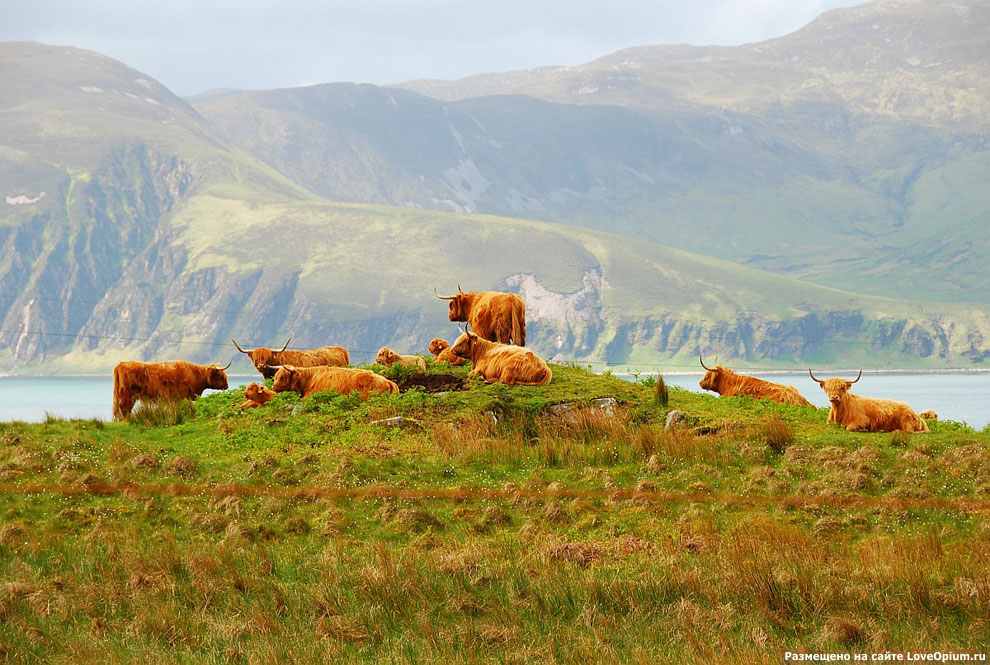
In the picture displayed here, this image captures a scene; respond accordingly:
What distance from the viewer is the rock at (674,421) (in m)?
20.0

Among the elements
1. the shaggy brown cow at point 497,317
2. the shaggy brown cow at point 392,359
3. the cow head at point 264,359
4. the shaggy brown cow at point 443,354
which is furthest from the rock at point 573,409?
the cow head at point 264,359

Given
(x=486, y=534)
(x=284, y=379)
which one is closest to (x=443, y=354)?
(x=284, y=379)

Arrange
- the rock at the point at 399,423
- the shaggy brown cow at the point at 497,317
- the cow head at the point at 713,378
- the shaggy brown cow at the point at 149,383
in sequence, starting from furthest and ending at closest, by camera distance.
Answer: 1. the cow head at the point at 713,378
2. the shaggy brown cow at the point at 497,317
3. the shaggy brown cow at the point at 149,383
4. the rock at the point at 399,423

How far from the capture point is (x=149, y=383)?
23.5 meters

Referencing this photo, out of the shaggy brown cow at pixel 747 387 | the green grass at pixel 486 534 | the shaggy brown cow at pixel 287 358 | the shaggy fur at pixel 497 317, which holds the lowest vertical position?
the shaggy brown cow at pixel 747 387

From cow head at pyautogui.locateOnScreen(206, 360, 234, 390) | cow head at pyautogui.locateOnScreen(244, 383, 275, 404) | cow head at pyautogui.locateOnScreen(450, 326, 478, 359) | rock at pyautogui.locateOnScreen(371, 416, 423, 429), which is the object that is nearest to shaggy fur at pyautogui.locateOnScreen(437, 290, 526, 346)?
cow head at pyautogui.locateOnScreen(450, 326, 478, 359)

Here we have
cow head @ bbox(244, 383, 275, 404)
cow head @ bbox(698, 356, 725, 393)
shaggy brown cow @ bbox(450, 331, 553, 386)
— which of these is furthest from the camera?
cow head @ bbox(698, 356, 725, 393)

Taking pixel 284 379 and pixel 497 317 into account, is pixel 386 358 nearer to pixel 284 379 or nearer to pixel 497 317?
pixel 497 317

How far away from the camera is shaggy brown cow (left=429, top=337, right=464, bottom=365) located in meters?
25.4

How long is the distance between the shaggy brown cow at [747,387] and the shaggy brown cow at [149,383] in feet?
40.6

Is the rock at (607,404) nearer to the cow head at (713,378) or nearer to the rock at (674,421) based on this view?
the rock at (674,421)

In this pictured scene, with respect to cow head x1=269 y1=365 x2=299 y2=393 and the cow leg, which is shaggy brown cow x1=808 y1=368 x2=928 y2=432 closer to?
cow head x1=269 y1=365 x2=299 y2=393

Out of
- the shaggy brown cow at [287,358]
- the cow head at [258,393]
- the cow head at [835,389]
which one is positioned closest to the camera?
the cow head at [835,389]

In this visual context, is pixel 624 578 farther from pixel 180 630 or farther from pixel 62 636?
pixel 62 636
